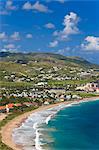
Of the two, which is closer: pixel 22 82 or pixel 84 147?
pixel 84 147

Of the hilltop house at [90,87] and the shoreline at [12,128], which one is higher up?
the hilltop house at [90,87]

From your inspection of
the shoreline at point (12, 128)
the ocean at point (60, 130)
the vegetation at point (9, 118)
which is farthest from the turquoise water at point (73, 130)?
the vegetation at point (9, 118)

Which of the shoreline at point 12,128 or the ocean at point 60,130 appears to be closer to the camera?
the shoreline at point 12,128

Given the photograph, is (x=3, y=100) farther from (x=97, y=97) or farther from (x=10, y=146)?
(x=10, y=146)

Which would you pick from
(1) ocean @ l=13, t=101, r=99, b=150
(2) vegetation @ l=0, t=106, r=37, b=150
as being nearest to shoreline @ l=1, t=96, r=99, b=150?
(2) vegetation @ l=0, t=106, r=37, b=150

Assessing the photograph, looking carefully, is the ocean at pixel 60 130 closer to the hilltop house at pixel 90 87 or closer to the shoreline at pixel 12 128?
the shoreline at pixel 12 128

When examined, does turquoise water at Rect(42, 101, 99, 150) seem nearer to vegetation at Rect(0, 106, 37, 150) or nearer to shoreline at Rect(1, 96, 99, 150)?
shoreline at Rect(1, 96, 99, 150)


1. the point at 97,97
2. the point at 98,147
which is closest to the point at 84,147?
the point at 98,147
